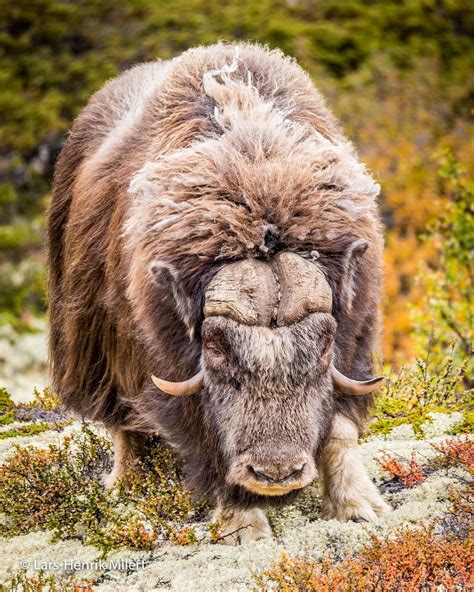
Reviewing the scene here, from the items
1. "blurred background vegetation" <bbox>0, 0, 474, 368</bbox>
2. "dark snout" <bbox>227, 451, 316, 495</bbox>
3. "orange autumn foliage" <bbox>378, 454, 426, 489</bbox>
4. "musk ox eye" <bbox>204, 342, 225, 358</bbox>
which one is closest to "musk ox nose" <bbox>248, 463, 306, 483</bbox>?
"dark snout" <bbox>227, 451, 316, 495</bbox>

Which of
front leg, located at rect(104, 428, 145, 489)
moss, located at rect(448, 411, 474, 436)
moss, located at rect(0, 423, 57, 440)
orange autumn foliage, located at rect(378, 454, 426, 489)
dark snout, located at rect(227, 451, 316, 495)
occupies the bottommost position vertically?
moss, located at rect(0, 423, 57, 440)

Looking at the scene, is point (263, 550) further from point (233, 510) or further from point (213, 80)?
point (213, 80)

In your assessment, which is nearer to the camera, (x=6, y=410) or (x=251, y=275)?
(x=251, y=275)

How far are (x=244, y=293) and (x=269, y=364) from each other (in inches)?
10.3

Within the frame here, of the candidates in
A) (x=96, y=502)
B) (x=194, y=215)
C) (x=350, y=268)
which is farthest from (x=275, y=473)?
(x=96, y=502)

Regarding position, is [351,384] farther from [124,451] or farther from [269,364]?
[124,451]

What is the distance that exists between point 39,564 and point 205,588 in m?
0.76

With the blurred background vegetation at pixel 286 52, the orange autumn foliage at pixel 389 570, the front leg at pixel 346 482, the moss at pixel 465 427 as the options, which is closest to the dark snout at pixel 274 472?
the orange autumn foliage at pixel 389 570

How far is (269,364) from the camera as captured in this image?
3113 millimetres

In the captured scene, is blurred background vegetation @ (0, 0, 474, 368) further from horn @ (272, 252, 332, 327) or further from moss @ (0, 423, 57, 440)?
horn @ (272, 252, 332, 327)

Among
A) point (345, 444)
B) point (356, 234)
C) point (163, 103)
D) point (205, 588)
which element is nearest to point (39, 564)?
point (205, 588)

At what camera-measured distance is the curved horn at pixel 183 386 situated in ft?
11.1

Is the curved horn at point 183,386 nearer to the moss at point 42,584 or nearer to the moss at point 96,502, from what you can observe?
the moss at point 96,502

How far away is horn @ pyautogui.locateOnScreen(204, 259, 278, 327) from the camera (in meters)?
3.15
